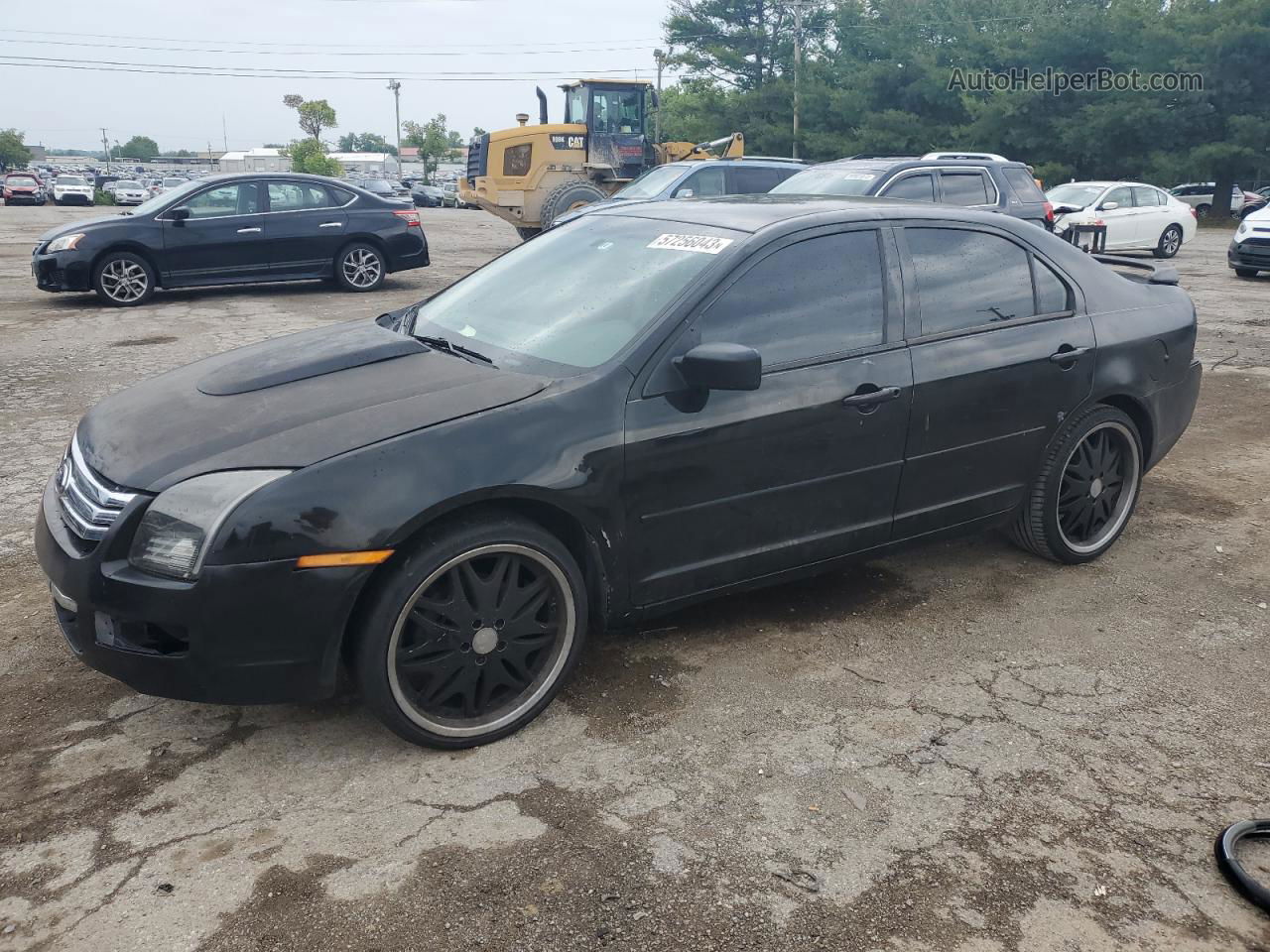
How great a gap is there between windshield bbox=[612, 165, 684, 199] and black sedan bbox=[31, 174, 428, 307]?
3138mm

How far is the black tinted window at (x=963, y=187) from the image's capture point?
11398mm

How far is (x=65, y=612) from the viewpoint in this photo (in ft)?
10.1

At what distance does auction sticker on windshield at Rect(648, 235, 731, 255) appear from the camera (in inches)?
145

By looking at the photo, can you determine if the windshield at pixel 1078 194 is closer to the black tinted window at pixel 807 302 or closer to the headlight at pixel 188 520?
the black tinted window at pixel 807 302

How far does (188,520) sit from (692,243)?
1946mm

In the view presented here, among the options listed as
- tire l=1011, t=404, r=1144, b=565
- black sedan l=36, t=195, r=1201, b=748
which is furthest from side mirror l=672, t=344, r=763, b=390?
tire l=1011, t=404, r=1144, b=565

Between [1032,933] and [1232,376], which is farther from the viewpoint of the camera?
[1232,376]

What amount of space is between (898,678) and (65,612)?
266 cm

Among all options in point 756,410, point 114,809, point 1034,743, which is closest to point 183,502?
point 114,809

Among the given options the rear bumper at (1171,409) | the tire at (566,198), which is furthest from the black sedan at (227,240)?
the rear bumper at (1171,409)

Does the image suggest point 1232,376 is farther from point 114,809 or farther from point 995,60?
point 995,60

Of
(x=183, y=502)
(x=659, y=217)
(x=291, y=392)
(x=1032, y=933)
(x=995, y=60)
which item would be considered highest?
(x=995, y=60)

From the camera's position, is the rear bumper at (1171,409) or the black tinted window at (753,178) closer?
the rear bumper at (1171,409)

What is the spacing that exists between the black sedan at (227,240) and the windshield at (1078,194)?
475 inches
